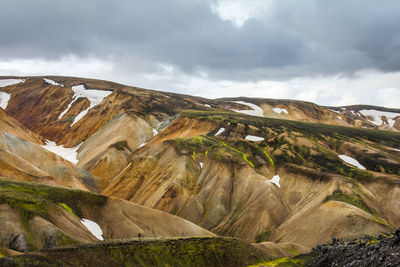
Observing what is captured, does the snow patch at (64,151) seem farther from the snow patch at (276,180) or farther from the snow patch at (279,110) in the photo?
the snow patch at (279,110)

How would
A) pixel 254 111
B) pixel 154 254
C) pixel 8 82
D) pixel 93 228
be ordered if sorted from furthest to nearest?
pixel 8 82, pixel 254 111, pixel 93 228, pixel 154 254

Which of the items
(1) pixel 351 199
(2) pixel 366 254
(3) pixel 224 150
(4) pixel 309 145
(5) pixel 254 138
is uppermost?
(4) pixel 309 145

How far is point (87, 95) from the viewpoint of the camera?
128m

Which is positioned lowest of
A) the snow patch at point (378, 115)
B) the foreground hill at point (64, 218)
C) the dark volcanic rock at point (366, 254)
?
the foreground hill at point (64, 218)

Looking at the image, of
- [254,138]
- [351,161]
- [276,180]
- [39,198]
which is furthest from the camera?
[254,138]

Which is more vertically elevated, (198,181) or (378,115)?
(378,115)

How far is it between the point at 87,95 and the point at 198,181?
277ft

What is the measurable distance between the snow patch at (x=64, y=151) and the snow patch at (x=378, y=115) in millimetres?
150513

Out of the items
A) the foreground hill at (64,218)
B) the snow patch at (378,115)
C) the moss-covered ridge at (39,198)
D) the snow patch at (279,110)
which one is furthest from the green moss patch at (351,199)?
the snow patch at (378,115)

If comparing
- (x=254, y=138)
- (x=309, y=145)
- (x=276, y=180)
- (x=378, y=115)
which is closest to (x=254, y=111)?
(x=254, y=138)

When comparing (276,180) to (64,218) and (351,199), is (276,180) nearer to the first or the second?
(351,199)

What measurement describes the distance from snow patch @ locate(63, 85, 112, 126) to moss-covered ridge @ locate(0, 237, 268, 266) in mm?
93844

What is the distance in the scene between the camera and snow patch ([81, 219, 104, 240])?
36.2m

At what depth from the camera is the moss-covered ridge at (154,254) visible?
2177cm
